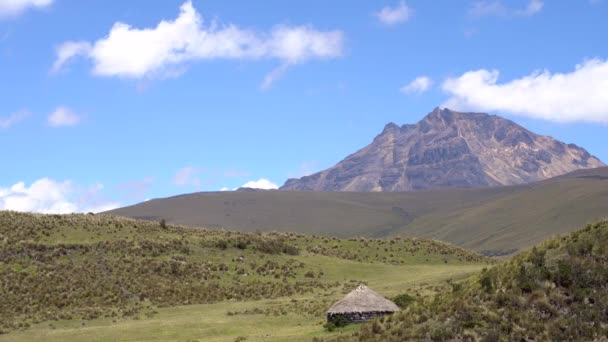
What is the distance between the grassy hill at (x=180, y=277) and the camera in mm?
48781

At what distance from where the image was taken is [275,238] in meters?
92.6

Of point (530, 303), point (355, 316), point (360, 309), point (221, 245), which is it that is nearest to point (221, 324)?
point (355, 316)

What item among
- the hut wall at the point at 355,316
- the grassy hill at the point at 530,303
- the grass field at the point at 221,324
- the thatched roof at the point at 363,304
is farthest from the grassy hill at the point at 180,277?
the grassy hill at the point at 530,303

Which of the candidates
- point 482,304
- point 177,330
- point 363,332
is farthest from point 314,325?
point 482,304

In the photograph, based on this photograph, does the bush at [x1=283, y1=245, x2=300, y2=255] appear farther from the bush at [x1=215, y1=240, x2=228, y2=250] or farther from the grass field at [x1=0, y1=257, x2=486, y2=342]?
the grass field at [x1=0, y1=257, x2=486, y2=342]

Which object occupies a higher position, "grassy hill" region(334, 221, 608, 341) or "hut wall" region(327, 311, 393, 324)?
"grassy hill" region(334, 221, 608, 341)

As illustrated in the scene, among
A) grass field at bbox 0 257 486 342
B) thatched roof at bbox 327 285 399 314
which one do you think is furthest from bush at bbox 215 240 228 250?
thatched roof at bbox 327 285 399 314

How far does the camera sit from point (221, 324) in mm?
47469

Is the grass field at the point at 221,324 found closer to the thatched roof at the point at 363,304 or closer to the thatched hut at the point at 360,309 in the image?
the thatched hut at the point at 360,309

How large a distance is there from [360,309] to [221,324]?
9916mm

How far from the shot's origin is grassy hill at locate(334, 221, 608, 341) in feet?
86.6

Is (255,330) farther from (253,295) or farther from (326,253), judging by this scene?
(326,253)

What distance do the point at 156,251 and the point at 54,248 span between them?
9848 millimetres

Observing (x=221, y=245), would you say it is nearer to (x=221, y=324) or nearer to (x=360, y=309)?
(x=221, y=324)
